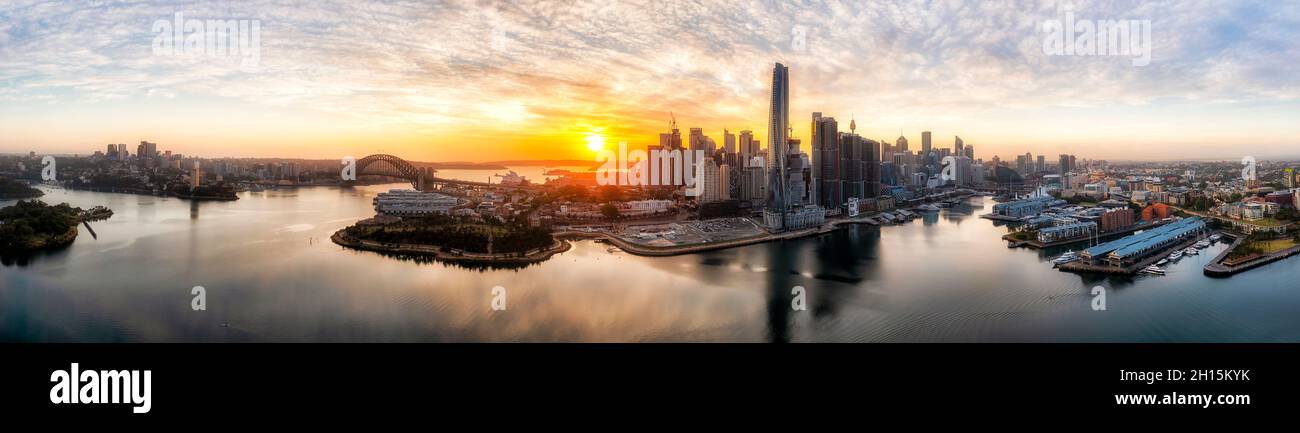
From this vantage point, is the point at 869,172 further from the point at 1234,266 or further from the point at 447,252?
the point at 447,252

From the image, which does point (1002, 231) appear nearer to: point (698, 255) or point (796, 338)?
point (698, 255)

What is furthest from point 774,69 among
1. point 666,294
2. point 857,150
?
point 666,294

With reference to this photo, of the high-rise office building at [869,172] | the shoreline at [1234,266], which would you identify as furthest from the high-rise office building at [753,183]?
the shoreline at [1234,266]

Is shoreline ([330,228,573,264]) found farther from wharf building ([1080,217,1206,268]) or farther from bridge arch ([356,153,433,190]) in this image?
bridge arch ([356,153,433,190])

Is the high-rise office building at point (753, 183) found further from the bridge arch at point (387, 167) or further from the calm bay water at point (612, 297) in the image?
the bridge arch at point (387, 167)

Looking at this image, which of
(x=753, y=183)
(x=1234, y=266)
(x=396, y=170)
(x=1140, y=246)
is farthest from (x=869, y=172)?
(x=396, y=170)
